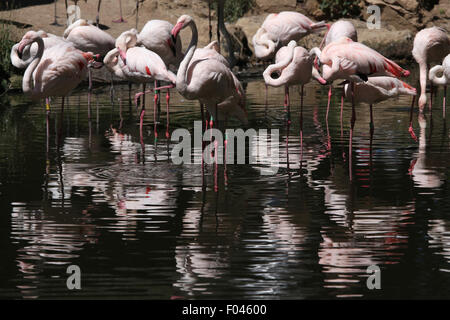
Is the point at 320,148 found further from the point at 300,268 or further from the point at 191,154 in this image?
the point at 300,268

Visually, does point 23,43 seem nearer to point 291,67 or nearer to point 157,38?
point 291,67

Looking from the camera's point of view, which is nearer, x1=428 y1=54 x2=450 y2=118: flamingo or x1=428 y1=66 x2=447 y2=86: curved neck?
x1=428 y1=54 x2=450 y2=118: flamingo

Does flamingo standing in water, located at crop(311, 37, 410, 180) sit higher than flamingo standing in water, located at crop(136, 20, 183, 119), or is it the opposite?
flamingo standing in water, located at crop(136, 20, 183, 119)

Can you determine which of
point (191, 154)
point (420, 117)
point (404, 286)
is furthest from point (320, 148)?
point (404, 286)

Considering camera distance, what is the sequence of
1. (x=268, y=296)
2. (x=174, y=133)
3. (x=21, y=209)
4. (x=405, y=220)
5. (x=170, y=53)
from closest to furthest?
(x=268, y=296) → (x=405, y=220) → (x=21, y=209) → (x=174, y=133) → (x=170, y=53)

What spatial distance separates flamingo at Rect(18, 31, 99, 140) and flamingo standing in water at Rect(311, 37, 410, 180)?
2.49 meters

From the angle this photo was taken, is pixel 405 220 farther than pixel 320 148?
No

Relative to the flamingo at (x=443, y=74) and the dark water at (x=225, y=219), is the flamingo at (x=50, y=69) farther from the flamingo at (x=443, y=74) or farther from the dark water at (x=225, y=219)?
the flamingo at (x=443, y=74)

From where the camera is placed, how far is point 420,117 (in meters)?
10.4

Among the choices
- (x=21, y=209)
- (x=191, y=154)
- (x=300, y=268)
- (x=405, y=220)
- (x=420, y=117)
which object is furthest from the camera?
(x=420, y=117)

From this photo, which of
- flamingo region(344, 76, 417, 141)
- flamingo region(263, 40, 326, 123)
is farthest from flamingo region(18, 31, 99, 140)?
flamingo region(344, 76, 417, 141)

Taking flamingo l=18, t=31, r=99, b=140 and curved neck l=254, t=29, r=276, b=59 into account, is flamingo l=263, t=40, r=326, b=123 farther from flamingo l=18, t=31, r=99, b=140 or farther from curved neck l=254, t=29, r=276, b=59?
curved neck l=254, t=29, r=276, b=59

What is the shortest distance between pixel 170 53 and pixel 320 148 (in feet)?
12.0

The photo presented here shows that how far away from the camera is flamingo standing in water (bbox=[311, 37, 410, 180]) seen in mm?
7832
